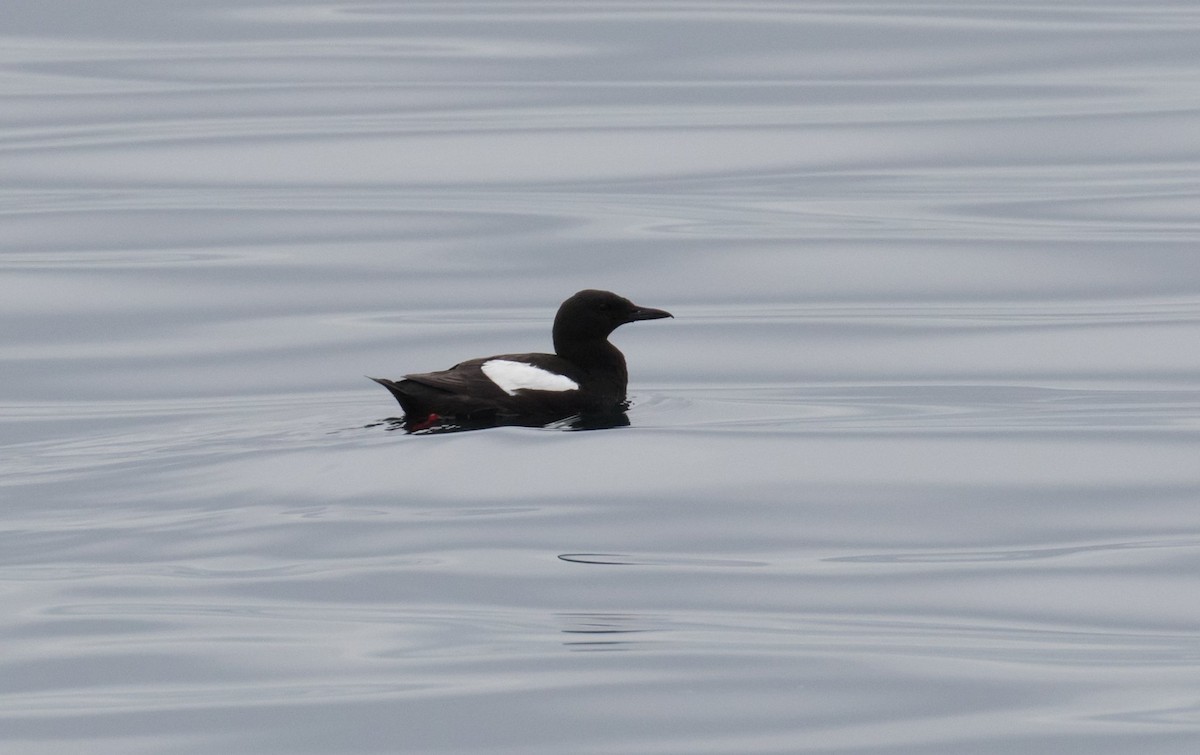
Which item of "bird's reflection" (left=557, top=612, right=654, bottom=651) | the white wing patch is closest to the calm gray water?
"bird's reflection" (left=557, top=612, right=654, bottom=651)

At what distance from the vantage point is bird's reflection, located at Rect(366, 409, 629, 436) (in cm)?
1098

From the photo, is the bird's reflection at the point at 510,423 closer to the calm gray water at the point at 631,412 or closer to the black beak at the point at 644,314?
the calm gray water at the point at 631,412

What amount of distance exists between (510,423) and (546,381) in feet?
1.25

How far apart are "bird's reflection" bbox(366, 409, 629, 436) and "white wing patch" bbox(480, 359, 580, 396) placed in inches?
6.5

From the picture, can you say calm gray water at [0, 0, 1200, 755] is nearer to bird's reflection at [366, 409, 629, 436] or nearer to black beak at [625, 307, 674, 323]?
bird's reflection at [366, 409, 629, 436]

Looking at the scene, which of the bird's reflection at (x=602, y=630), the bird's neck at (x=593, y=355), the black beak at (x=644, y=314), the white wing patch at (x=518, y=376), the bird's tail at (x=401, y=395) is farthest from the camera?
the black beak at (x=644, y=314)

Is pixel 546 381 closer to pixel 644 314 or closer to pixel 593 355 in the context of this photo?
pixel 593 355

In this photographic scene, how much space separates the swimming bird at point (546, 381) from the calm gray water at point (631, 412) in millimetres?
307

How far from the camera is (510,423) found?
36.8 feet

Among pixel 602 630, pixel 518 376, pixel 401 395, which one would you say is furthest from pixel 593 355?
pixel 602 630

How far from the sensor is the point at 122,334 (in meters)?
15.3

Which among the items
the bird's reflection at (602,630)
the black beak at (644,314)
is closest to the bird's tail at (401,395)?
the black beak at (644,314)

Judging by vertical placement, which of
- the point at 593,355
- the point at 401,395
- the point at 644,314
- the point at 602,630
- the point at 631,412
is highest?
the point at 644,314

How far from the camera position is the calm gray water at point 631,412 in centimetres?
712
